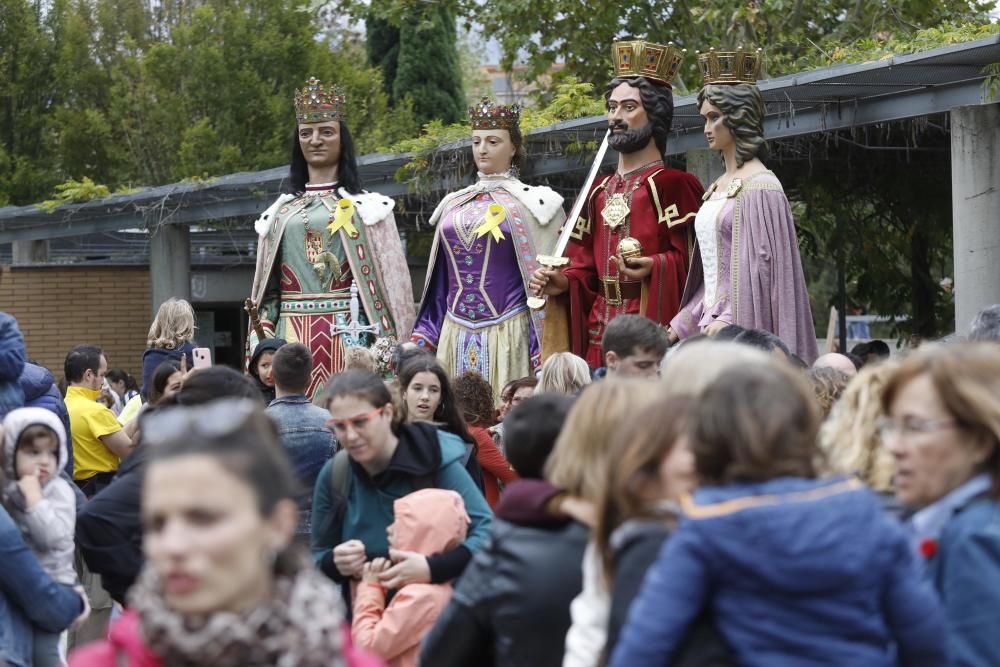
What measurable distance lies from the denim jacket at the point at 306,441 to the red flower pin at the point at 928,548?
307 cm

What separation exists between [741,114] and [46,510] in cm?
437

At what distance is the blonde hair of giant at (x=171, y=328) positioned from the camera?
9.09m

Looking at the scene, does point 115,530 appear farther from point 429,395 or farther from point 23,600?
point 429,395

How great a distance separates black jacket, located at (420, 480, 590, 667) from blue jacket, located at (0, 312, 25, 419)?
3194 millimetres

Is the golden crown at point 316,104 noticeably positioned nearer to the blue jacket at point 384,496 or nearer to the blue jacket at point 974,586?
the blue jacket at point 384,496

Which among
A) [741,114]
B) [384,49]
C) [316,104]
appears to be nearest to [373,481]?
[741,114]

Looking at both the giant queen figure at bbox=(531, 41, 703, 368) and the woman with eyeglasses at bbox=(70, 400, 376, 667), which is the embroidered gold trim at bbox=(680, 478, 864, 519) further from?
the giant queen figure at bbox=(531, 41, 703, 368)

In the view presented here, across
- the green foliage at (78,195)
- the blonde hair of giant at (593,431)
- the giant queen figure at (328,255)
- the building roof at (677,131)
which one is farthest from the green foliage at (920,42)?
the green foliage at (78,195)

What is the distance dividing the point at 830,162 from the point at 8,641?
395 inches

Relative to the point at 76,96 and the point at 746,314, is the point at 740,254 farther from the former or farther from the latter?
the point at 76,96

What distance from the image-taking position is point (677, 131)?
10805 millimetres

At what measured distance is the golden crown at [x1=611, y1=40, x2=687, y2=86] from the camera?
833 centimetres

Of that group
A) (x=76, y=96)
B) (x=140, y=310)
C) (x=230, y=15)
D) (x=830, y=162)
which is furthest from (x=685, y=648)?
(x=76, y=96)

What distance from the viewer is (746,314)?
762 centimetres
